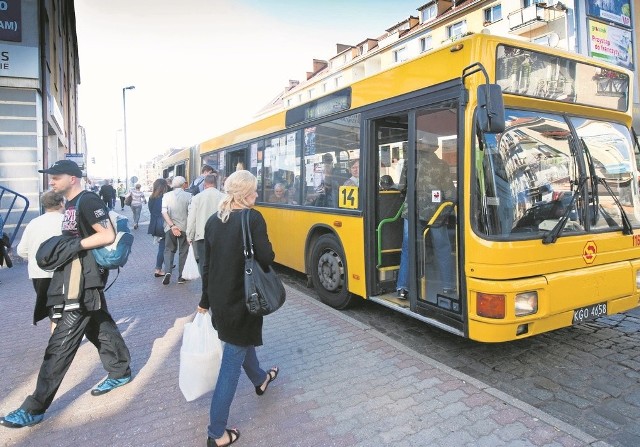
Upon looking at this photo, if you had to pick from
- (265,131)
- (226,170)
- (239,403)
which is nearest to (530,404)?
(239,403)

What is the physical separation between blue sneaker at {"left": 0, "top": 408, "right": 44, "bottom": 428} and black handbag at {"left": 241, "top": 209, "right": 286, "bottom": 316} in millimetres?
1841

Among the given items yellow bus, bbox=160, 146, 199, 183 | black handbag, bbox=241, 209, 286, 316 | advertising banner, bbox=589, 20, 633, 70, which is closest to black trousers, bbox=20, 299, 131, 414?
black handbag, bbox=241, 209, 286, 316

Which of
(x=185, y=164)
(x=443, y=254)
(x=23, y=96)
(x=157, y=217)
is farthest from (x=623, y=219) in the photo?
(x=23, y=96)

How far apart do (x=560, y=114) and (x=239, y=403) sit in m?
3.83

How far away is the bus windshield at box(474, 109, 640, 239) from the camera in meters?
3.62

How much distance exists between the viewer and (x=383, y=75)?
4887 mm

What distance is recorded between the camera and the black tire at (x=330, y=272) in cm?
563

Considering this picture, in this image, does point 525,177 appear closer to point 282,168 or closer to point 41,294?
point 41,294

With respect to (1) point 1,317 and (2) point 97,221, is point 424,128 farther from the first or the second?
(1) point 1,317

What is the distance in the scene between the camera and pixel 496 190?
3.61 m

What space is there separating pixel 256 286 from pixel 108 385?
1896mm

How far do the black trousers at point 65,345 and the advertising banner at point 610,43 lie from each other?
1782 cm

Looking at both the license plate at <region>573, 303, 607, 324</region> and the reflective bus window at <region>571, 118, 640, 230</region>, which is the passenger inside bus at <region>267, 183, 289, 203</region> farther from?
the license plate at <region>573, 303, 607, 324</region>

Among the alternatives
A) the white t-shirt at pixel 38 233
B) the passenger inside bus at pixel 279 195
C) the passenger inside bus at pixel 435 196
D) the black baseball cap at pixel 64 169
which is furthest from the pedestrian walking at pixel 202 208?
the passenger inside bus at pixel 435 196
